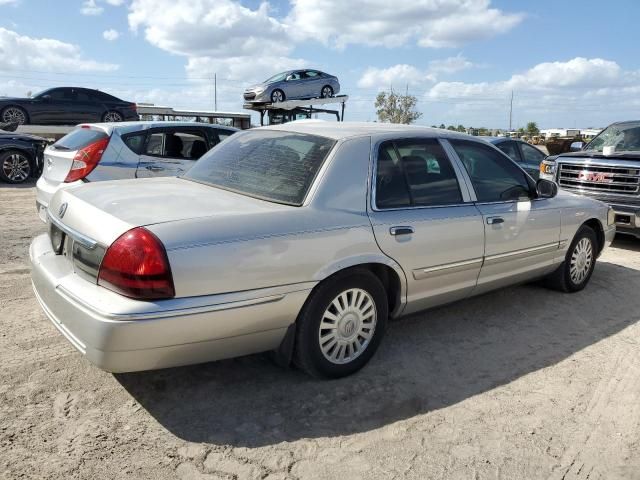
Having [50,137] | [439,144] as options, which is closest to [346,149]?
[439,144]

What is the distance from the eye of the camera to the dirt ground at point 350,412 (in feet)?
8.76

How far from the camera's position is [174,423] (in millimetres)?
2977

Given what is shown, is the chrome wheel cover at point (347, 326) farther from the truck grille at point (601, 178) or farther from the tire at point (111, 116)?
the tire at point (111, 116)

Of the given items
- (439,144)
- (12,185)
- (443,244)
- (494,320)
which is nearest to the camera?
(443,244)

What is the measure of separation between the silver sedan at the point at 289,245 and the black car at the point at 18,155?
32.5 feet

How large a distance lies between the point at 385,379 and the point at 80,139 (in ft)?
16.9

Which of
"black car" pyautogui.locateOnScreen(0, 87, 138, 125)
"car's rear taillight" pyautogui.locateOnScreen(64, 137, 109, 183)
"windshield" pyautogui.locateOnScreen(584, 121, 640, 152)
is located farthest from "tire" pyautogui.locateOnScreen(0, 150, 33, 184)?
"windshield" pyautogui.locateOnScreen(584, 121, 640, 152)

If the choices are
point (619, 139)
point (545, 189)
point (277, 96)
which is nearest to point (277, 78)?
point (277, 96)

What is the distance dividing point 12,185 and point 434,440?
1227 cm

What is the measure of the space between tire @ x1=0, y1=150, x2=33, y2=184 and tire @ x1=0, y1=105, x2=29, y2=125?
12.7ft

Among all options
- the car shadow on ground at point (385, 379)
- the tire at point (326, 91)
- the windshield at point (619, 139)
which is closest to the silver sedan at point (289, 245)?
the car shadow on ground at point (385, 379)

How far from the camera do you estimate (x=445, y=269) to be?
393 cm

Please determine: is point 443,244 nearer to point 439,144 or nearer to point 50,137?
point 439,144

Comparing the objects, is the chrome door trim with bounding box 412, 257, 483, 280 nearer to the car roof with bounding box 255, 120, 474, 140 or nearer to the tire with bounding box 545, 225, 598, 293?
the car roof with bounding box 255, 120, 474, 140
